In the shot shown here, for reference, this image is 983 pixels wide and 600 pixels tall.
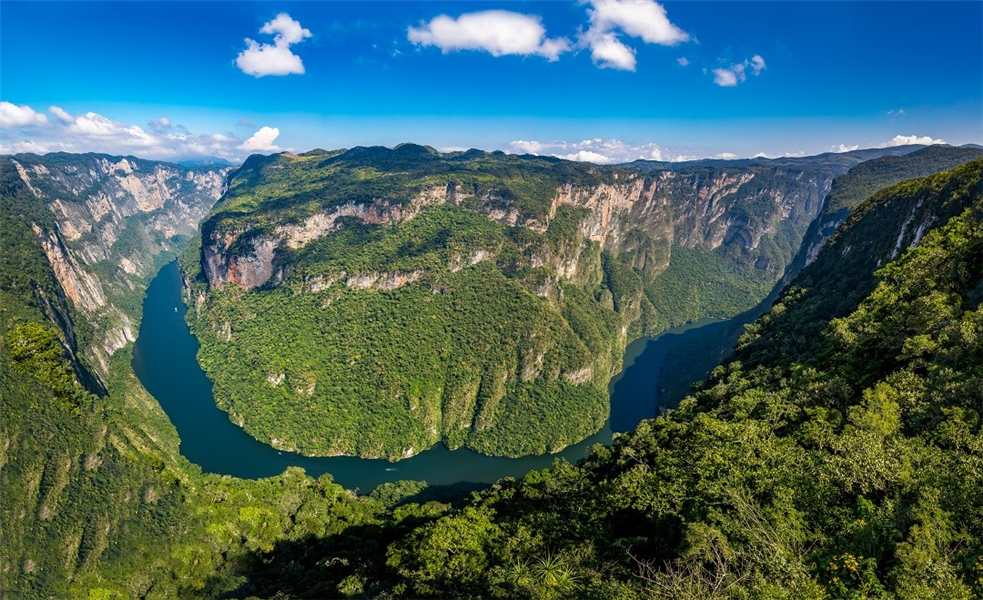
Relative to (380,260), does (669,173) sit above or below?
above

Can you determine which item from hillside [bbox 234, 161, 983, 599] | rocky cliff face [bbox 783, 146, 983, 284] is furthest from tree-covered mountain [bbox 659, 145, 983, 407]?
hillside [bbox 234, 161, 983, 599]

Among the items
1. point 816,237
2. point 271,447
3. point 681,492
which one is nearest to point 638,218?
point 816,237

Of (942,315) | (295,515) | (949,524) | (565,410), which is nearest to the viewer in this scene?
(949,524)

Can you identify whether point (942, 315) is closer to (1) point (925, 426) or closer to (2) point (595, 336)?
(1) point (925, 426)

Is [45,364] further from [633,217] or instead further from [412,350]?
[633,217]

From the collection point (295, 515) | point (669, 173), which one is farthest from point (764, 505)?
point (669, 173)

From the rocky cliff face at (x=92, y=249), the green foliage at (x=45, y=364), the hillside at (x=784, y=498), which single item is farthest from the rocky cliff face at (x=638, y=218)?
the hillside at (x=784, y=498)
